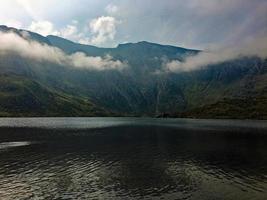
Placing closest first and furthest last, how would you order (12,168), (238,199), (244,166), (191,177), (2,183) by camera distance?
1. (238,199)
2. (2,183)
3. (191,177)
4. (12,168)
5. (244,166)

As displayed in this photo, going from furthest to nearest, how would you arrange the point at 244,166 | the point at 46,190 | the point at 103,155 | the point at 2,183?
1. the point at 103,155
2. the point at 244,166
3. the point at 2,183
4. the point at 46,190

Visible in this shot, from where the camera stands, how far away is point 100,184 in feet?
195

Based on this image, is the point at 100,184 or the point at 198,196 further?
the point at 100,184

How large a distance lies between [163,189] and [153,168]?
21.7 meters

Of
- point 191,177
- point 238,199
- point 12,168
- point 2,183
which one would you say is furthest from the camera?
point 12,168

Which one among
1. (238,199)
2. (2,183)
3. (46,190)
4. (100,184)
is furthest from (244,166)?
(2,183)

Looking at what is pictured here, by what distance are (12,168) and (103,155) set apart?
3144 cm

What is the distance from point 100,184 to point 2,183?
60.2 feet

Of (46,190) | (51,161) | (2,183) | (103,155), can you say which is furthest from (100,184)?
(103,155)

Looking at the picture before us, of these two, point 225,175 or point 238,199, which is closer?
point 238,199

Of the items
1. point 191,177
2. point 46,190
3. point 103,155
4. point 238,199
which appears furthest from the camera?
point 103,155

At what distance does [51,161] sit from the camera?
282ft

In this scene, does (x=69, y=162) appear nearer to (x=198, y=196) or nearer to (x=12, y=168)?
(x=12, y=168)

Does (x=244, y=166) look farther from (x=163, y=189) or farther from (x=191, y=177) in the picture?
(x=163, y=189)
